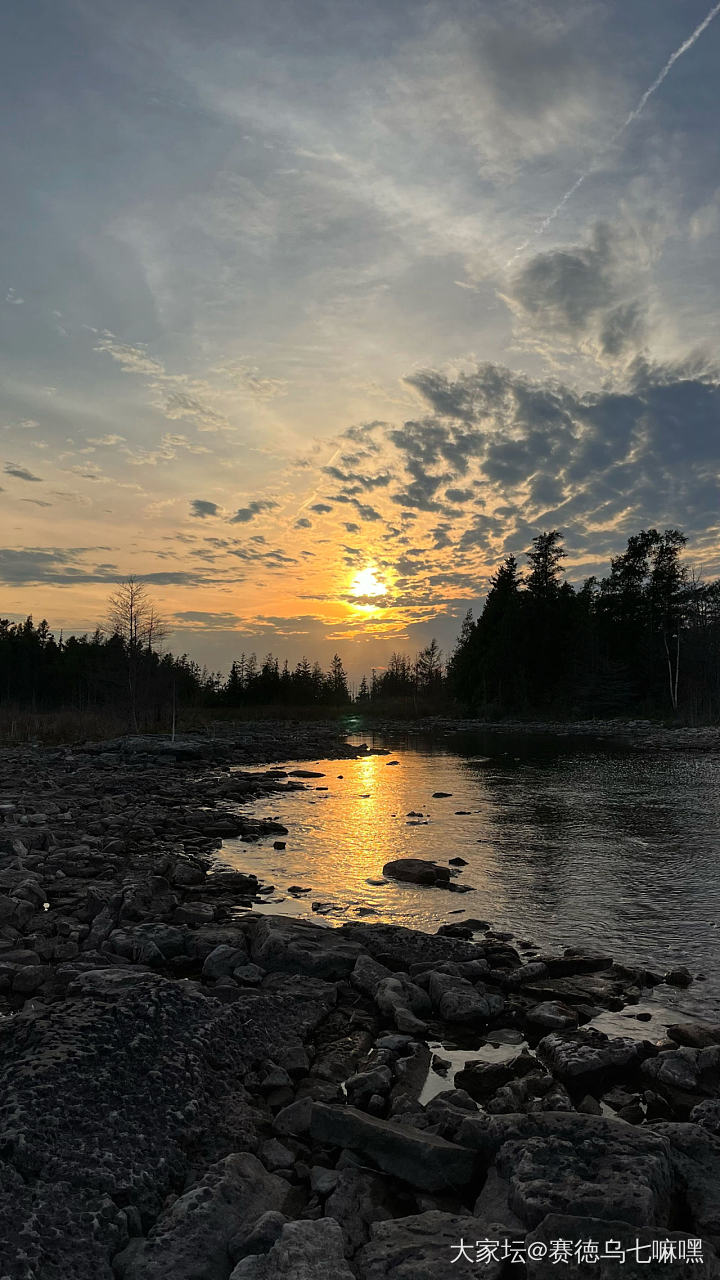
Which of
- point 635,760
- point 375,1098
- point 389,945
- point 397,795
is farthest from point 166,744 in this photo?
point 375,1098

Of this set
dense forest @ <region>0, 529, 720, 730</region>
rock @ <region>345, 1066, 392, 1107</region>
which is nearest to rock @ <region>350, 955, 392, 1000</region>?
rock @ <region>345, 1066, 392, 1107</region>

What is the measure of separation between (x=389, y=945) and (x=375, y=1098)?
279 centimetres

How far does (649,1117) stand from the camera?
14.3 feet

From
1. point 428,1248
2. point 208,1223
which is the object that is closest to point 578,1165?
point 428,1248

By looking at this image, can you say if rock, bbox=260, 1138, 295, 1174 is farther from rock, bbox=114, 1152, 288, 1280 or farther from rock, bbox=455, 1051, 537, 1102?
rock, bbox=455, 1051, 537, 1102

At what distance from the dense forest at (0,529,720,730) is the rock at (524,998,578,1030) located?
37202mm

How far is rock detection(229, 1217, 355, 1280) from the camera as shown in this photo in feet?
9.29

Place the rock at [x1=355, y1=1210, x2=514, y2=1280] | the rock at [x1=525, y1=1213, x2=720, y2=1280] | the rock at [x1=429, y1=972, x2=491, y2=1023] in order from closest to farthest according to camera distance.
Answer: the rock at [x1=525, y1=1213, x2=720, y2=1280] → the rock at [x1=355, y1=1210, x2=514, y2=1280] → the rock at [x1=429, y1=972, x2=491, y2=1023]

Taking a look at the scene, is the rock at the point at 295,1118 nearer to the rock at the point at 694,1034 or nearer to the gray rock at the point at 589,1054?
the gray rock at the point at 589,1054

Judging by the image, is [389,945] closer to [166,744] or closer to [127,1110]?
[127,1110]

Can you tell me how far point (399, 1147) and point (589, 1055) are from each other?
1.93 m

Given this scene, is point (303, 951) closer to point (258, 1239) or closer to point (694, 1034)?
point (694, 1034)

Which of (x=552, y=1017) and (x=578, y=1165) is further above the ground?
(x=578, y=1165)

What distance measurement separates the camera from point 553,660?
77.4 meters
